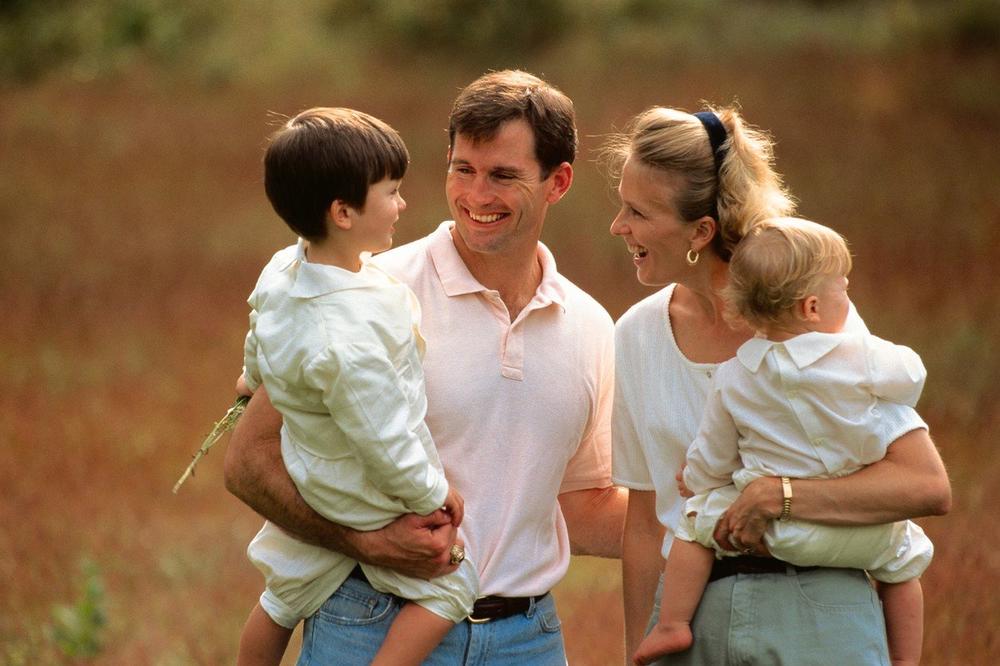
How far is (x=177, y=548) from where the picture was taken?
7.74m

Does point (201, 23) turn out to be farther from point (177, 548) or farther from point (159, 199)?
point (177, 548)

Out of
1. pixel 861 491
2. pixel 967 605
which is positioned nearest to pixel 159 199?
pixel 967 605

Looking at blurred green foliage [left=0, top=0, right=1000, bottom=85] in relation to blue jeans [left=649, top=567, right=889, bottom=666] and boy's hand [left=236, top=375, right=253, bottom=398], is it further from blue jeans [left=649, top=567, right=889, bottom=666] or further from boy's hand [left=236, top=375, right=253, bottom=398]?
blue jeans [left=649, top=567, right=889, bottom=666]

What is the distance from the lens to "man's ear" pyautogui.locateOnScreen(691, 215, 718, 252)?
3.01 metres

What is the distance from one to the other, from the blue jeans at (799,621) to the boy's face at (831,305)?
50 centimetres

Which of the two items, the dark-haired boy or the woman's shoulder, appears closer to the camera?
the dark-haired boy

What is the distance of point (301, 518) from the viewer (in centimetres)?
297

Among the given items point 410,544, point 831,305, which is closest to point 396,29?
point 410,544

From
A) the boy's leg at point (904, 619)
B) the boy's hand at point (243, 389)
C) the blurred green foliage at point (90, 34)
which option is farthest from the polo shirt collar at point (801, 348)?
the blurred green foliage at point (90, 34)

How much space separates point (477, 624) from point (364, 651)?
26 cm

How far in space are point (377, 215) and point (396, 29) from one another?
14.4m

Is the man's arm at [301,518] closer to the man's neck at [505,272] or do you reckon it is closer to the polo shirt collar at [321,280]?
the polo shirt collar at [321,280]

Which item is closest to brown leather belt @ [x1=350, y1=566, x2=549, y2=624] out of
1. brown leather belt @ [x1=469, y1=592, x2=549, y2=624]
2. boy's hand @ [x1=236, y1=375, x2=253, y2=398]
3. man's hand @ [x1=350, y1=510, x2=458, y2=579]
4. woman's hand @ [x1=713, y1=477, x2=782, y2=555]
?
brown leather belt @ [x1=469, y1=592, x2=549, y2=624]

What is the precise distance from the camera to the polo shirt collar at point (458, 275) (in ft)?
10.5
